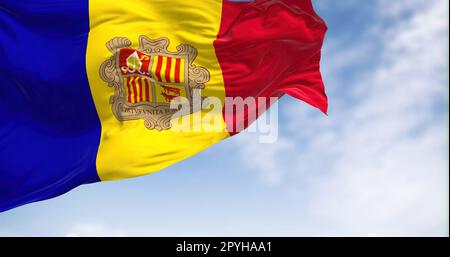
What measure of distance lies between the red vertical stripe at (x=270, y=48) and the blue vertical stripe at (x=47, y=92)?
8.35 feet

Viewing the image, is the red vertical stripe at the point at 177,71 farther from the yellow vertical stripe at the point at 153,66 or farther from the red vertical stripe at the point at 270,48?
the red vertical stripe at the point at 270,48

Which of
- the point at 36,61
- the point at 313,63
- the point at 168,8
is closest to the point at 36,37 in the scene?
the point at 36,61

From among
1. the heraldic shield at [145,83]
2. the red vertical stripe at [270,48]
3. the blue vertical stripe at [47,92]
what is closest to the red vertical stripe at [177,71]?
the heraldic shield at [145,83]

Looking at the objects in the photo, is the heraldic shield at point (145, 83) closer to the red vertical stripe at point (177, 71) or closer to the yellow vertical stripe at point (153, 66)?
the red vertical stripe at point (177, 71)

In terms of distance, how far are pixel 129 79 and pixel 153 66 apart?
485 mm

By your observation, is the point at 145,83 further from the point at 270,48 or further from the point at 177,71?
the point at 270,48

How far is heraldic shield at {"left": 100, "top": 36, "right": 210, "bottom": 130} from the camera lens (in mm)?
10781

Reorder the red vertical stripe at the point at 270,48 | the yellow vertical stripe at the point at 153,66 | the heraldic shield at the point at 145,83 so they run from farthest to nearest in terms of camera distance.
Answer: the red vertical stripe at the point at 270,48 < the heraldic shield at the point at 145,83 < the yellow vertical stripe at the point at 153,66

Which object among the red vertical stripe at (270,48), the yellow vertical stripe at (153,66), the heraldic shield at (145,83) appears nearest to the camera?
the yellow vertical stripe at (153,66)

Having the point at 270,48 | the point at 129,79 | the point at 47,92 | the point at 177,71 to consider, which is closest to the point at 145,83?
the point at 129,79

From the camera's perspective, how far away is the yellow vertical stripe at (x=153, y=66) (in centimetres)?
1047

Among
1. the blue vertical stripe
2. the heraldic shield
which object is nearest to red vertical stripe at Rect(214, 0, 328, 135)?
the heraldic shield

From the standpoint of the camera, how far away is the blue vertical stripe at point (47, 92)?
10562mm

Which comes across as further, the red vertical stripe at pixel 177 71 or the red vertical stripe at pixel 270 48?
the red vertical stripe at pixel 270 48
